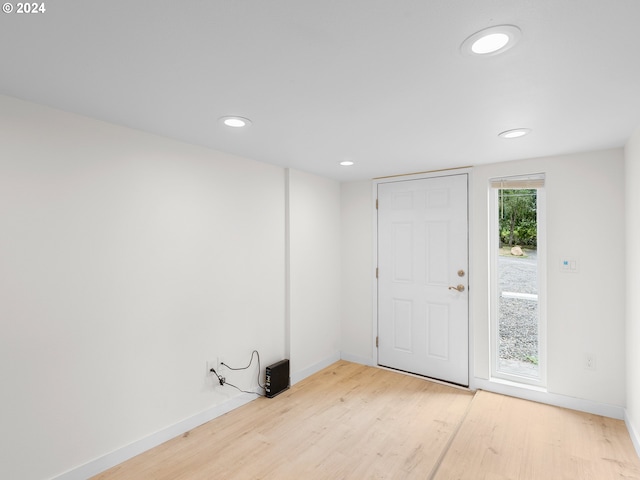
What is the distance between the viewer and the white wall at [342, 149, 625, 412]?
8.77 feet

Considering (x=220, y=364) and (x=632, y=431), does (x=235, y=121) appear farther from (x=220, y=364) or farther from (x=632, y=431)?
(x=632, y=431)

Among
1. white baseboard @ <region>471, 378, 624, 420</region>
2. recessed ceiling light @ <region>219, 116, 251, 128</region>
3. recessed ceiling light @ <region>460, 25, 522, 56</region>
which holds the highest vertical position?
recessed ceiling light @ <region>219, 116, 251, 128</region>

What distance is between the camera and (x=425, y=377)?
357 cm

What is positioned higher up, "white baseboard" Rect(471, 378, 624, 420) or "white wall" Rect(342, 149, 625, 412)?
"white wall" Rect(342, 149, 625, 412)

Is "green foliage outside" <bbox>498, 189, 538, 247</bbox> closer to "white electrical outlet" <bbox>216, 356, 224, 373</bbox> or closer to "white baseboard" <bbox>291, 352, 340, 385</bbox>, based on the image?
"white baseboard" <bbox>291, 352, 340, 385</bbox>

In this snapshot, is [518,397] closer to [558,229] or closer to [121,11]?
[558,229]

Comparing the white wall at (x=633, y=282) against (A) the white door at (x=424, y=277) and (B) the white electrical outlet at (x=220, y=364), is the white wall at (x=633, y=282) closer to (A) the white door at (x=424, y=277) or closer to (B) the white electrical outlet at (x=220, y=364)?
(A) the white door at (x=424, y=277)

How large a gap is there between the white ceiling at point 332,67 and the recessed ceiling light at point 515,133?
0.08 m

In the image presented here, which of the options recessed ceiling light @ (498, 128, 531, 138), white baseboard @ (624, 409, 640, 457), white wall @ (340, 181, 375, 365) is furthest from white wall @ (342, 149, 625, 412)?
white wall @ (340, 181, 375, 365)

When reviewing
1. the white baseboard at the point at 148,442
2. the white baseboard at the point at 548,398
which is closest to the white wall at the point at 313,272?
the white baseboard at the point at 148,442

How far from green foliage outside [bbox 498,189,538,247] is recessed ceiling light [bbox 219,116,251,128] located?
2545 mm

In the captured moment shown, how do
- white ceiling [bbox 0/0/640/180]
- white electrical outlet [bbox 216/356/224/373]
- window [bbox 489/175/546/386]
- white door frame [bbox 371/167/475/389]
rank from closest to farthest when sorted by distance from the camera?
white ceiling [bbox 0/0/640/180] → white electrical outlet [bbox 216/356/224/373] → window [bbox 489/175/546/386] → white door frame [bbox 371/167/475/389]

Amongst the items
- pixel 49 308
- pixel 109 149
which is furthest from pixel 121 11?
pixel 49 308

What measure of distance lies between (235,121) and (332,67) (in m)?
0.89
